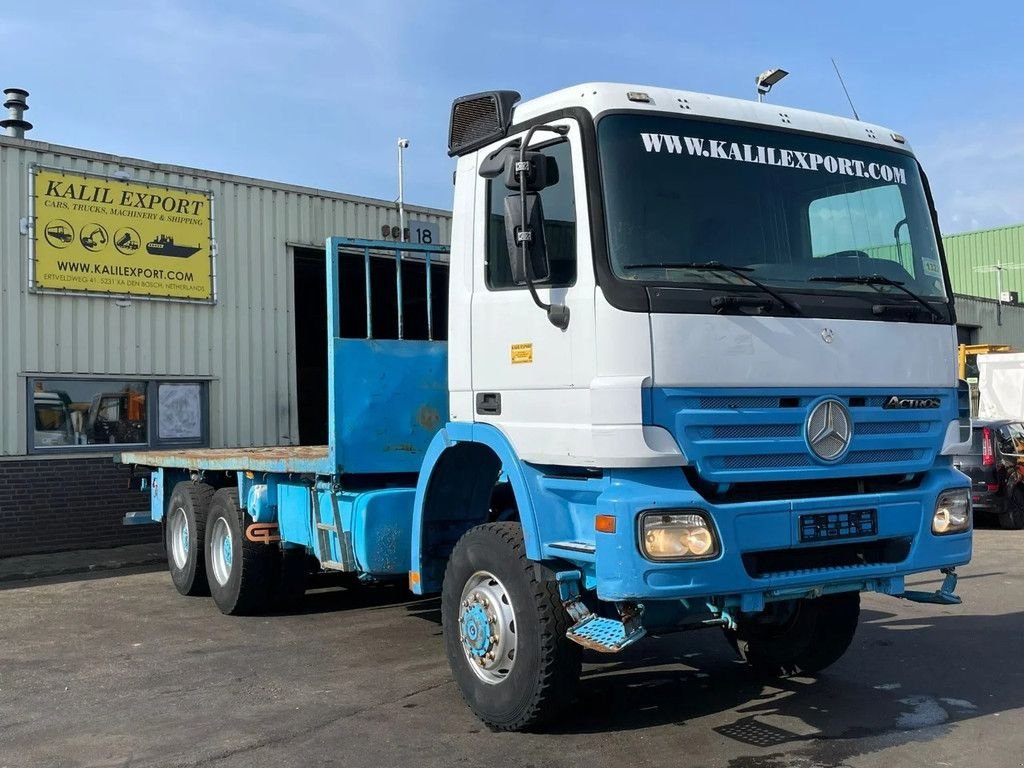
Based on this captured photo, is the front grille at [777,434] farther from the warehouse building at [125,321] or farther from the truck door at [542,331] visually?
the warehouse building at [125,321]

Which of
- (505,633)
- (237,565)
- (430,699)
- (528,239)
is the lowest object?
(430,699)

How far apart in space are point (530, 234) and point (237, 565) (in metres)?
5.08

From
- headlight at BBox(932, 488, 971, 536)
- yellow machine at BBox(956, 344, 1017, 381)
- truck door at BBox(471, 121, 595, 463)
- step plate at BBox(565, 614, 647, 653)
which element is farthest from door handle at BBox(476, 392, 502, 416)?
yellow machine at BBox(956, 344, 1017, 381)

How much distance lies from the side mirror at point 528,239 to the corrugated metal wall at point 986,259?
114 feet

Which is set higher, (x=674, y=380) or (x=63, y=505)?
(x=674, y=380)

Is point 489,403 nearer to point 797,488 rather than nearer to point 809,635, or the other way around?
point 797,488

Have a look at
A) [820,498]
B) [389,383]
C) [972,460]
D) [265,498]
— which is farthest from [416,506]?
[972,460]

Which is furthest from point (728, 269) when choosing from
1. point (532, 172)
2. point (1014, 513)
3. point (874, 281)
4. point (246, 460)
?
point (1014, 513)

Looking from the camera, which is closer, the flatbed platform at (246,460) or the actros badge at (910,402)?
the actros badge at (910,402)

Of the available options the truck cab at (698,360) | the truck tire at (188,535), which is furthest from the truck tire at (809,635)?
the truck tire at (188,535)

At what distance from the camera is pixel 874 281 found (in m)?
5.32

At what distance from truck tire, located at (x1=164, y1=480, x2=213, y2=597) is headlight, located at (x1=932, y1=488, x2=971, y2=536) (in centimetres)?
659

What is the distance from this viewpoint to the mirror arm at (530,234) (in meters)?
4.80

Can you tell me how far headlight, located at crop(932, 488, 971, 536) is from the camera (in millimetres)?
5262
